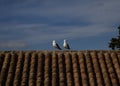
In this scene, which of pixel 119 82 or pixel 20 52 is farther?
pixel 20 52

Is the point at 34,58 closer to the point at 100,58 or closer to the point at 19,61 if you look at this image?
the point at 19,61

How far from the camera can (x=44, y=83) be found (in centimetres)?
1524

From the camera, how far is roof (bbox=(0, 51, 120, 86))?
15359mm

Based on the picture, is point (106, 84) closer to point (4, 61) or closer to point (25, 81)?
point (25, 81)

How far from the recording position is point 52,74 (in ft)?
51.8

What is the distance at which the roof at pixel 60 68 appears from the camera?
50.4ft

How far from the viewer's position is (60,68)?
16.2 m

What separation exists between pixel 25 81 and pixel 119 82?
11.5ft

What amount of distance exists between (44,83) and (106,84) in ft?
7.54

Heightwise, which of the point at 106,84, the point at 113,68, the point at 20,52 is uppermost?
the point at 20,52

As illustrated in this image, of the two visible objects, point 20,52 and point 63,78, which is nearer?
point 63,78

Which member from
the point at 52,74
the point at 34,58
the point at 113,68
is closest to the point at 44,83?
the point at 52,74

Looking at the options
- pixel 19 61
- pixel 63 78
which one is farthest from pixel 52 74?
pixel 19 61

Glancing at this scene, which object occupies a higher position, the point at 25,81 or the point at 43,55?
the point at 43,55
